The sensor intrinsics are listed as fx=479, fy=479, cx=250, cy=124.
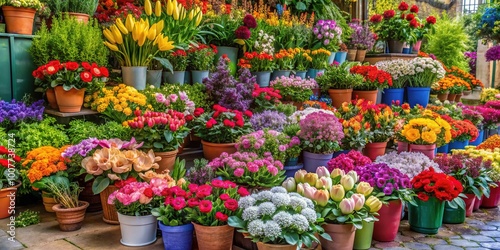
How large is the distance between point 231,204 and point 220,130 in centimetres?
158

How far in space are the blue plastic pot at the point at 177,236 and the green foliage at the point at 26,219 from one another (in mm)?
1273

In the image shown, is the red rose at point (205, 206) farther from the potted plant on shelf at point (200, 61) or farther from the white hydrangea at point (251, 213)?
the potted plant on shelf at point (200, 61)

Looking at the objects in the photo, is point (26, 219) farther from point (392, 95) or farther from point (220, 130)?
point (392, 95)

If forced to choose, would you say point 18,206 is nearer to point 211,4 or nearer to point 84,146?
point 84,146

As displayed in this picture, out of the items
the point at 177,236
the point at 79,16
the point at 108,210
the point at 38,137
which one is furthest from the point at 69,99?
the point at 177,236

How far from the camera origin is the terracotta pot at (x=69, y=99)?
456 centimetres

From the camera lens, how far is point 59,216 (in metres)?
3.70

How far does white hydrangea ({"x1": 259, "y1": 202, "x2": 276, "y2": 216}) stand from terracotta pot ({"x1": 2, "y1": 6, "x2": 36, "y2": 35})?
337 cm

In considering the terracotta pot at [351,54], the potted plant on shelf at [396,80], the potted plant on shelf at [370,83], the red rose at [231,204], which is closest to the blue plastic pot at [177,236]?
the red rose at [231,204]

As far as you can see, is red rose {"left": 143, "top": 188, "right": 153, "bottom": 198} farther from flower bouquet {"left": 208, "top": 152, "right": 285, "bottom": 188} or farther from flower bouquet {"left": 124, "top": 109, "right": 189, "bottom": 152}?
flower bouquet {"left": 124, "top": 109, "right": 189, "bottom": 152}

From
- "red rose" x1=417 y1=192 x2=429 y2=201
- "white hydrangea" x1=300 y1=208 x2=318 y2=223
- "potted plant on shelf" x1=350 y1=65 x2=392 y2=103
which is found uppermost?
"potted plant on shelf" x1=350 y1=65 x2=392 y2=103

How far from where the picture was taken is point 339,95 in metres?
6.52

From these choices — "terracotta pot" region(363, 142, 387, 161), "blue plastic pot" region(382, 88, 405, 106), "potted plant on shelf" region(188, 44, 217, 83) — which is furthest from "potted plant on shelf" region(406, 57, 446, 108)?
"potted plant on shelf" region(188, 44, 217, 83)

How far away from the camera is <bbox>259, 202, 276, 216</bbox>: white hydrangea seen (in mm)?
2992
